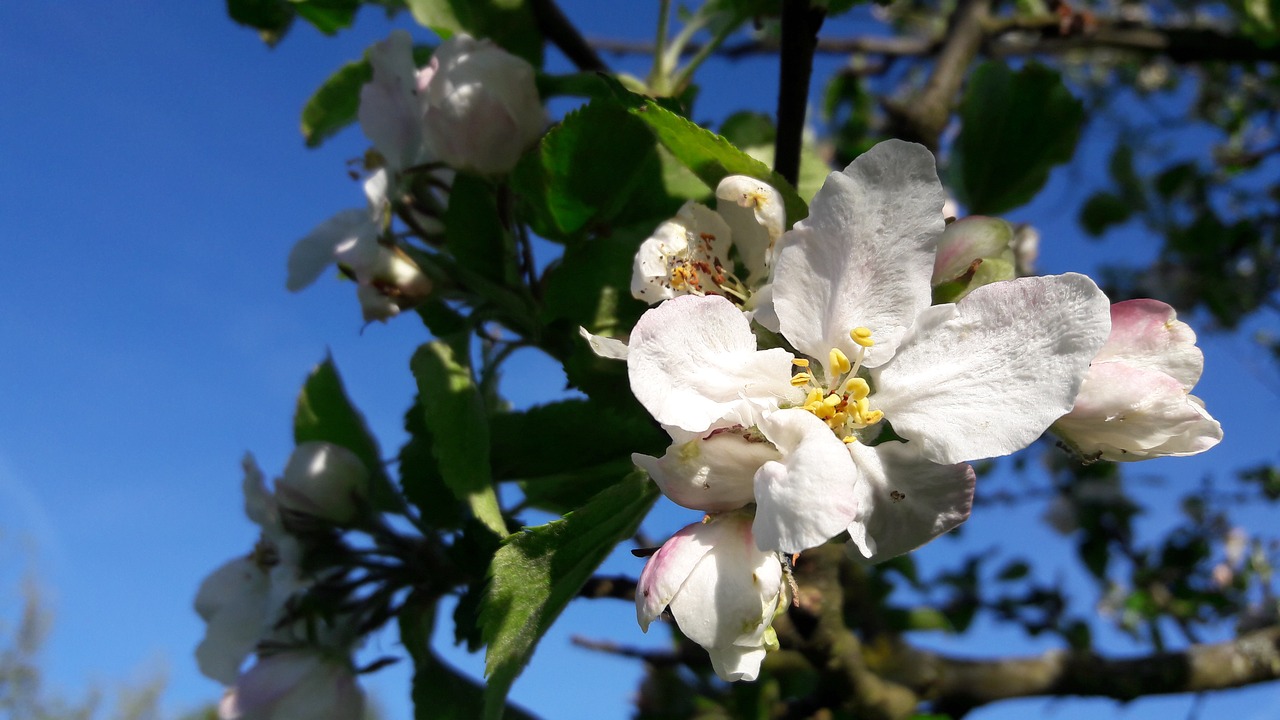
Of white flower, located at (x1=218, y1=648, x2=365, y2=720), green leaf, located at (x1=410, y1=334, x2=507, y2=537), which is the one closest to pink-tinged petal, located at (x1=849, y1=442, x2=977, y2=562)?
green leaf, located at (x1=410, y1=334, x2=507, y2=537)

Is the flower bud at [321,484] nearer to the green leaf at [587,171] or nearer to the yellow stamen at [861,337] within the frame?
the green leaf at [587,171]

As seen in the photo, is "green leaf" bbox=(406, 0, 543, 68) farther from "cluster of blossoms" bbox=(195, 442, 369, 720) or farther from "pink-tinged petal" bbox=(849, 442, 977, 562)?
"pink-tinged petal" bbox=(849, 442, 977, 562)

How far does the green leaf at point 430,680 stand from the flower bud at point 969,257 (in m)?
0.80

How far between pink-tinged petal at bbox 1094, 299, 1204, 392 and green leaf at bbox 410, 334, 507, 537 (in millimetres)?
566

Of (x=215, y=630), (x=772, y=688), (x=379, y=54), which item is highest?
(x=379, y=54)

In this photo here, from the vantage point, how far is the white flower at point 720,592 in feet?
2.14

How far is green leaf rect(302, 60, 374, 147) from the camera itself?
1.27 m

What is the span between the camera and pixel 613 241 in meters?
1.00

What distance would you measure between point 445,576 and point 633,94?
75 centimetres

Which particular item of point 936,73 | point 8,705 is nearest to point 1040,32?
point 936,73

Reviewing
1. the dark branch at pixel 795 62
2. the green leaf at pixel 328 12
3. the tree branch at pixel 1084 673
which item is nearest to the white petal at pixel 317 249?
the green leaf at pixel 328 12

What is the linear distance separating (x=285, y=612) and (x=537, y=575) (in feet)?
2.23

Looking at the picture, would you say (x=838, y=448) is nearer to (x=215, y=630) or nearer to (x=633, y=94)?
(x=633, y=94)

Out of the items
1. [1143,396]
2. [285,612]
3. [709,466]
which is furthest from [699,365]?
[285,612]
